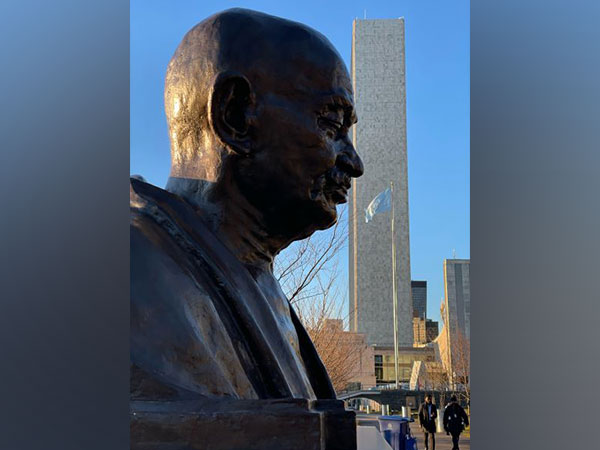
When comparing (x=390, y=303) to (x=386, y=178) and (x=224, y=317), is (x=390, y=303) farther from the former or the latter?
(x=224, y=317)

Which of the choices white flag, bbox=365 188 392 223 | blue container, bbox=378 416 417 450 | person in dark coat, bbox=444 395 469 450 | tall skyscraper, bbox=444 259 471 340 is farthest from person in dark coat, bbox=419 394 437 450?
tall skyscraper, bbox=444 259 471 340

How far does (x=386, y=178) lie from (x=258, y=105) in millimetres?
43579

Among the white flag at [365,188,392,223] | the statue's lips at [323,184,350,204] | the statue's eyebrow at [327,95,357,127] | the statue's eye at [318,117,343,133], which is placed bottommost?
the statue's lips at [323,184,350,204]

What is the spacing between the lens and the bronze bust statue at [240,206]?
195 centimetres

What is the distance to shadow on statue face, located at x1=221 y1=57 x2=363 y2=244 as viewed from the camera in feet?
7.82

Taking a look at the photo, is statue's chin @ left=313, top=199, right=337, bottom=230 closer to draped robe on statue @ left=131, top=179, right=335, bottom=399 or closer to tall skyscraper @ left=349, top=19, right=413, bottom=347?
draped robe on statue @ left=131, top=179, right=335, bottom=399

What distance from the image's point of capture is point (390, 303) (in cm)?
4522

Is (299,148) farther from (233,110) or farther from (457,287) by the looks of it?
(457,287)

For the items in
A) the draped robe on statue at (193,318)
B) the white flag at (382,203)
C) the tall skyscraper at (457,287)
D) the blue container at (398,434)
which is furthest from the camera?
the tall skyscraper at (457,287)

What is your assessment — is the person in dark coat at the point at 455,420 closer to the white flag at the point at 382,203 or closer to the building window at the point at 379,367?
the white flag at the point at 382,203

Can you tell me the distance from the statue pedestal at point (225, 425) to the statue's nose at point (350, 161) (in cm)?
94

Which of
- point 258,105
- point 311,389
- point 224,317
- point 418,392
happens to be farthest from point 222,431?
point 418,392

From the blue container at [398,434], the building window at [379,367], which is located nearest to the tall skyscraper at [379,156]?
the building window at [379,367]

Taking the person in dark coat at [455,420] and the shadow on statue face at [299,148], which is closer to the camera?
the shadow on statue face at [299,148]
